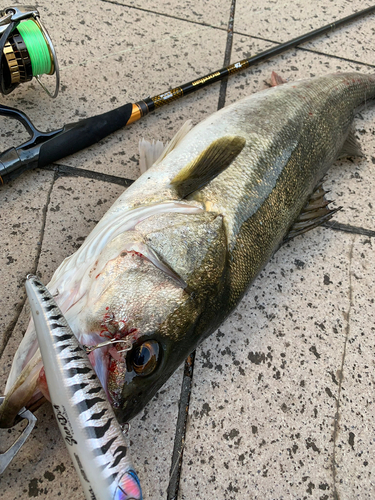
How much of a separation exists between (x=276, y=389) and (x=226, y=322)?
1.47 feet

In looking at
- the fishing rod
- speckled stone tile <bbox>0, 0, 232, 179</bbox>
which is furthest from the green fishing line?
speckled stone tile <bbox>0, 0, 232, 179</bbox>

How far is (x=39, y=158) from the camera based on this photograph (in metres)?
2.20

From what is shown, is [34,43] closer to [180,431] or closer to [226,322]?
[226,322]

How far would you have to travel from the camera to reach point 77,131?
2334 millimetres

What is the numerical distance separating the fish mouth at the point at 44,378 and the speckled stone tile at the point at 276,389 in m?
0.74

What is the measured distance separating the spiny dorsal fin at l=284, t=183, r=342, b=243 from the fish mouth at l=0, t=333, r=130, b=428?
1.22 meters

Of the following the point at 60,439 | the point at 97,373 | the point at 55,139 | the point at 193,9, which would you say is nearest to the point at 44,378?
the point at 97,373

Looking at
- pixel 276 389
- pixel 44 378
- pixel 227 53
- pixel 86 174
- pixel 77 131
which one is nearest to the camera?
pixel 44 378

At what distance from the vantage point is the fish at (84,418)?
1092 millimetres

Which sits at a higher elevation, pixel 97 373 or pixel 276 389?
pixel 97 373

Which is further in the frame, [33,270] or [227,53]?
[227,53]

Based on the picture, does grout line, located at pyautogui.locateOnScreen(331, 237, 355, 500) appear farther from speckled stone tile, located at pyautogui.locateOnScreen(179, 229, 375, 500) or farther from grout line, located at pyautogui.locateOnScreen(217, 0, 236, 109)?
grout line, located at pyautogui.locateOnScreen(217, 0, 236, 109)

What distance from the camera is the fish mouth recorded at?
4.44ft

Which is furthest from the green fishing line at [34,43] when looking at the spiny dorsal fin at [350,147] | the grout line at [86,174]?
the spiny dorsal fin at [350,147]
